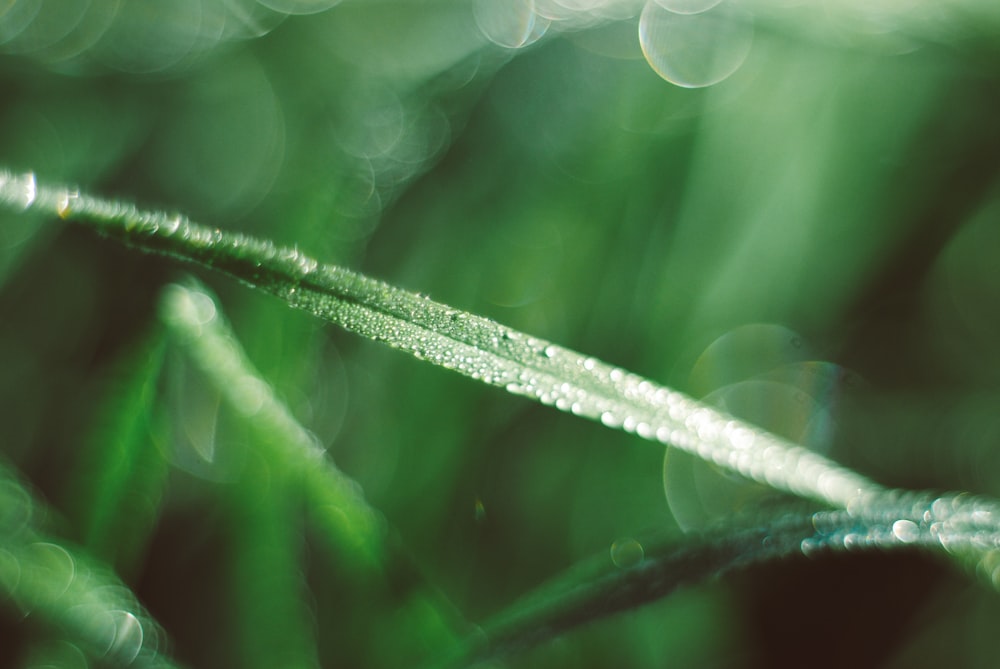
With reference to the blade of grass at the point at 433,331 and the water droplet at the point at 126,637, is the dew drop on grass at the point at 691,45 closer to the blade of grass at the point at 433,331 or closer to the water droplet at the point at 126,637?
the blade of grass at the point at 433,331

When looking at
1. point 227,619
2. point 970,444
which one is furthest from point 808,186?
point 227,619

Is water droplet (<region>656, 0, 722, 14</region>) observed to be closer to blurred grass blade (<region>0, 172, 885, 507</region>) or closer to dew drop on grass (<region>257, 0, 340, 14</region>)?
dew drop on grass (<region>257, 0, 340, 14</region>)

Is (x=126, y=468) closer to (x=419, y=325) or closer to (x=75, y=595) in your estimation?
(x=75, y=595)

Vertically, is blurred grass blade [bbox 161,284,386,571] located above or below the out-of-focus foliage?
below

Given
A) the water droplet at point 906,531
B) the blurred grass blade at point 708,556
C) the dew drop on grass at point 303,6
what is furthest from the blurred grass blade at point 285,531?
the dew drop on grass at point 303,6

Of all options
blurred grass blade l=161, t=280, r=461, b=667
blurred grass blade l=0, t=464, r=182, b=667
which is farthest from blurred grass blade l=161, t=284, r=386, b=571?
blurred grass blade l=0, t=464, r=182, b=667

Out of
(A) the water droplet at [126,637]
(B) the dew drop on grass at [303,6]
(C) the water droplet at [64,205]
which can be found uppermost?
(B) the dew drop on grass at [303,6]
